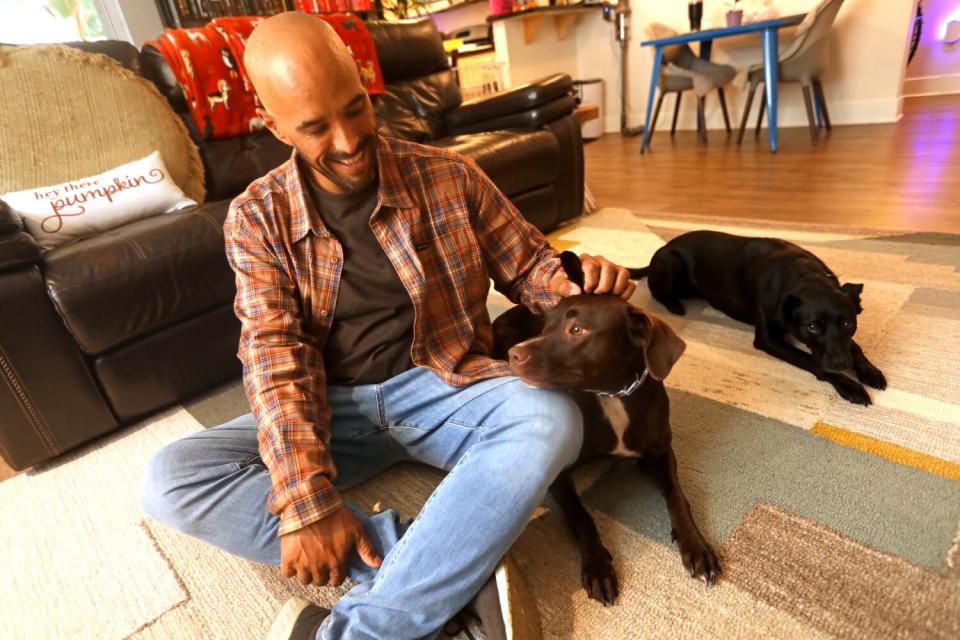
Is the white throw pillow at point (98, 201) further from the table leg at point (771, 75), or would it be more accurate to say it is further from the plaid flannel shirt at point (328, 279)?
the table leg at point (771, 75)

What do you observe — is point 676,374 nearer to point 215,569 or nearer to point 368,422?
point 368,422

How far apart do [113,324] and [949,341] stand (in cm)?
245

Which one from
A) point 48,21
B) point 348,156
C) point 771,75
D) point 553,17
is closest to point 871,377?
point 348,156

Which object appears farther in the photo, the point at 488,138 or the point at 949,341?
the point at 488,138

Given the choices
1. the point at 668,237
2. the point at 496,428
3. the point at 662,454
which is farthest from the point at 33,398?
the point at 668,237

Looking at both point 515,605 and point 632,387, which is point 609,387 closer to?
point 632,387

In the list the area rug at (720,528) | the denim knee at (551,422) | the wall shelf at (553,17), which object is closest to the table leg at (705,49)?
the wall shelf at (553,17)

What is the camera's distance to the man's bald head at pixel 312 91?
0.93 meters

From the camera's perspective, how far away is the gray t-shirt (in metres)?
1.10

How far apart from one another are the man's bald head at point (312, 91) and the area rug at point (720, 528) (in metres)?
0.80

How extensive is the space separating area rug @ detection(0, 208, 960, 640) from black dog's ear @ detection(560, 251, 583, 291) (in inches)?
18.7

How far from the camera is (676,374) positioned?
162cm

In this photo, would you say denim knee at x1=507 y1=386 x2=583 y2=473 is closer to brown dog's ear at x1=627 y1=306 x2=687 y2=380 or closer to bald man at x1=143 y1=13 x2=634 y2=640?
bald man at x1=143 y1=13 x2=634 y2=640

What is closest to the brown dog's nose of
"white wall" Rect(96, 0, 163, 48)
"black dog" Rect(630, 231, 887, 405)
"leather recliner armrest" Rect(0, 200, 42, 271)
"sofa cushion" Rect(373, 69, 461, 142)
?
"black dog" Rect(630, 231, 887, 405)
